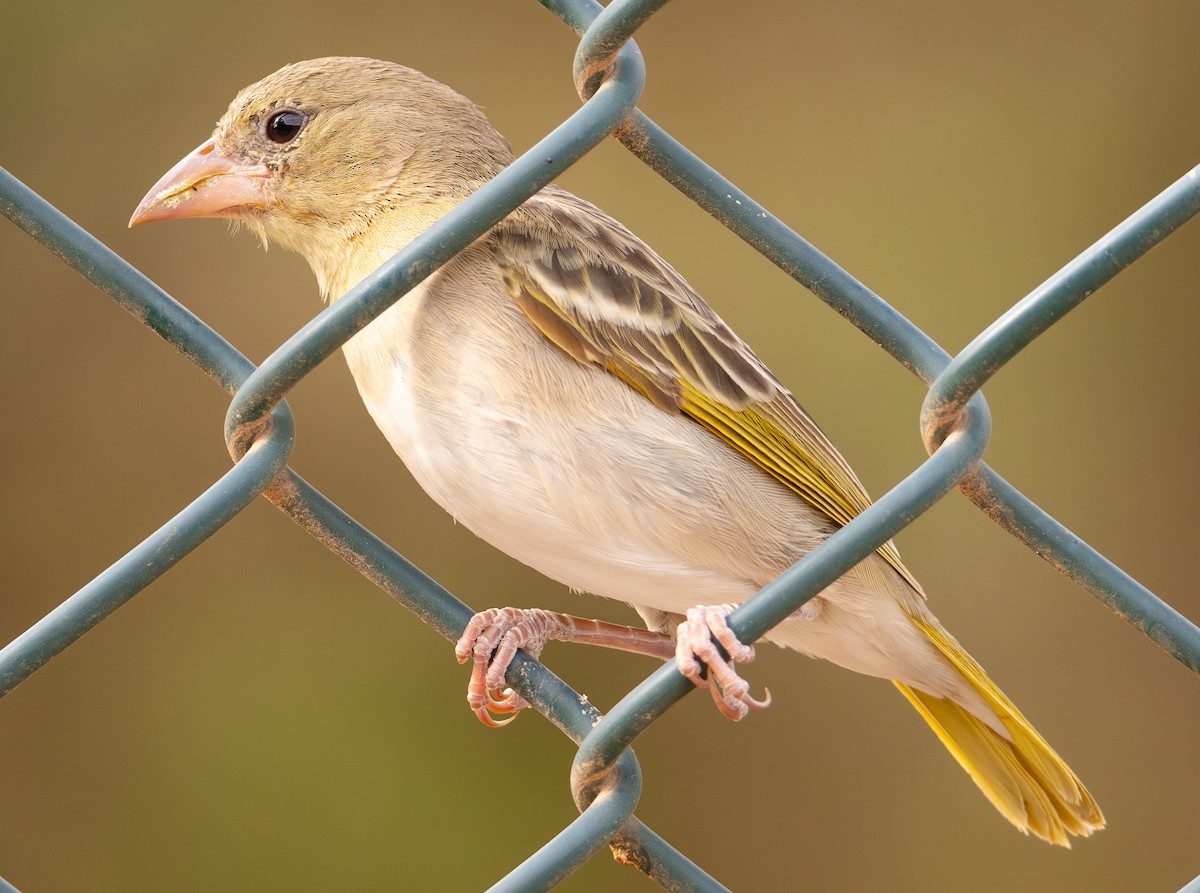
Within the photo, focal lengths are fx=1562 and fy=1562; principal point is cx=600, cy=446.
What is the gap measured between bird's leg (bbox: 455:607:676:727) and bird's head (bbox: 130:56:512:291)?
581 millimetres

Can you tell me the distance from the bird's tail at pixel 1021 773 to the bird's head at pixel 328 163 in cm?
93

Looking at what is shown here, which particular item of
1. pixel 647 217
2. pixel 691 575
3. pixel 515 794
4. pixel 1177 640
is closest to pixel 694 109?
pixel 647 217

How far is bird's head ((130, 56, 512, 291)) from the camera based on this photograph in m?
2.17

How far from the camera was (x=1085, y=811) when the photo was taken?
2.20 meters

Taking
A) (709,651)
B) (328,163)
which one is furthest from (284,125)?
(709,651)

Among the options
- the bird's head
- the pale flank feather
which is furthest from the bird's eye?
the pale flank feather

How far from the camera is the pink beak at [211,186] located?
7.03 ft

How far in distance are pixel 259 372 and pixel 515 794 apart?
3370 mm

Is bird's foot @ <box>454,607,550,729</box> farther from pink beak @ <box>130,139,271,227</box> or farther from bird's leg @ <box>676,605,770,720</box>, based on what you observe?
pink beak @ <box>130,139,271,227</box>

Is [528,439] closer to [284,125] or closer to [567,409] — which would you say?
[567,409]

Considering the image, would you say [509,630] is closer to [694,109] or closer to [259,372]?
[259,372]

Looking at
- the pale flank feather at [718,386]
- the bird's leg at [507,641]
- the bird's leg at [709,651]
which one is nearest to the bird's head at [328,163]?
the pale flank feather at [718,386]

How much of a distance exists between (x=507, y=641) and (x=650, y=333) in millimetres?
486

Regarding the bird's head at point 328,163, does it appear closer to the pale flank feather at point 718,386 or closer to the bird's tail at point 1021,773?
the pale flank feather at point 718,386
